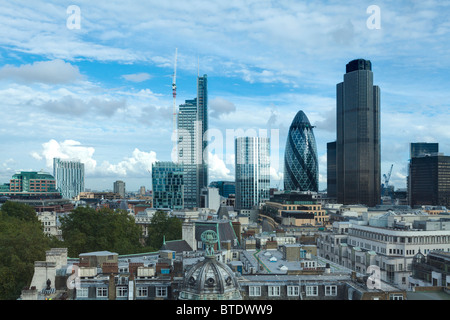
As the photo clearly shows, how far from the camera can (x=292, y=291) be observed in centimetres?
2886

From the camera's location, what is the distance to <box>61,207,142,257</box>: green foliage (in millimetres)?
56406

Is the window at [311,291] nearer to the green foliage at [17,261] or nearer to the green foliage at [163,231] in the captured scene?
the green foliage at [17,261]

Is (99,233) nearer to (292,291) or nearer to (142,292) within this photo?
(142,292)

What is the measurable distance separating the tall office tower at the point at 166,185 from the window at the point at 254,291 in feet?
447

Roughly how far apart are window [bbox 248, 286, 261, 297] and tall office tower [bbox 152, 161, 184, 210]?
136343 mm

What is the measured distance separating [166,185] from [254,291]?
5483 inches

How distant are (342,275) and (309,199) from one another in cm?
8783

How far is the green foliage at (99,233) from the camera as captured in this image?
56.4m
